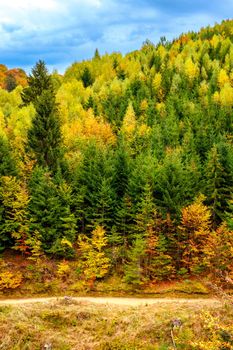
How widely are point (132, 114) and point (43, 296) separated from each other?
1777 inches

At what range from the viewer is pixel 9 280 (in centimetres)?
4466

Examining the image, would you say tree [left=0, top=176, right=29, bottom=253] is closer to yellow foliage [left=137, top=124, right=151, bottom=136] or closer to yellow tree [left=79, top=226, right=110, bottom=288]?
yellow tree [left=79, top=226, right=110, bottom=288]

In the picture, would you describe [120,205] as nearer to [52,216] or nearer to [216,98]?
[52,216]

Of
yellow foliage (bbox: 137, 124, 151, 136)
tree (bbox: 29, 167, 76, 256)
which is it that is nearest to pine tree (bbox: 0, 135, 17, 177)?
tree (bbox: 29, 167, 76, 256)

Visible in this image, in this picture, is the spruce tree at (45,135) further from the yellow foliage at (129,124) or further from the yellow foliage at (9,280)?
the yellow foliage at (129,124)

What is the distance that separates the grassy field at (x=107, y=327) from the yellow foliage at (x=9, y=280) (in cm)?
1852

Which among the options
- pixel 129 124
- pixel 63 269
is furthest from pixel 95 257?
pixel 129 124

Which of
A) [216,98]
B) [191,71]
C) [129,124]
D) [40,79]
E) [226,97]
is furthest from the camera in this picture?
[191,71]

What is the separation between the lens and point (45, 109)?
5653 cm

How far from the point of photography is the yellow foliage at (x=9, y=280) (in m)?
44.6

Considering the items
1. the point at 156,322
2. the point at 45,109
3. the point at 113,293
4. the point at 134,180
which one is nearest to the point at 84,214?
the point at 134,180

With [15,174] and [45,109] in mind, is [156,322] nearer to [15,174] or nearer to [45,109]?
[15,174]

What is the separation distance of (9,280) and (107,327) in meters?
23.0

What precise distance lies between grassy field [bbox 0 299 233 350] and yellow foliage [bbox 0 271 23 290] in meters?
18.5
